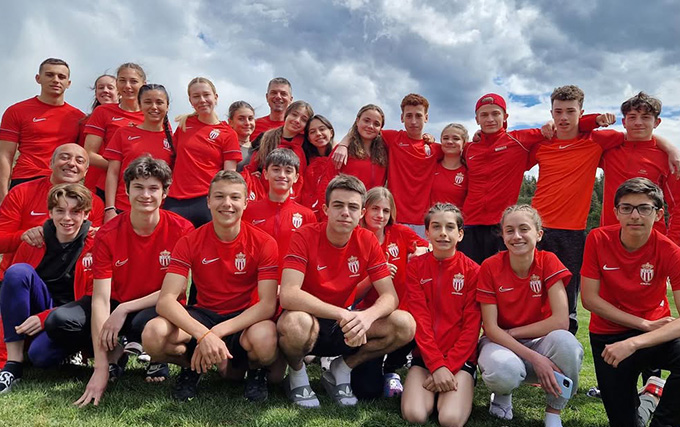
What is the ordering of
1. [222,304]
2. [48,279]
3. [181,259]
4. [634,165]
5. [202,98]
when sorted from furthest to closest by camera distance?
[202,98]
[634,165]
[48,279]
[222,304]
[181,259]

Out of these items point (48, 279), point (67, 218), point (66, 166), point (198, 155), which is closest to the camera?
point (67, 218)

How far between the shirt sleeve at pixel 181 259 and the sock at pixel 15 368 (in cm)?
177

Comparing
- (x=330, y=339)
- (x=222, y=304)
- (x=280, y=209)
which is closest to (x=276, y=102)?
(x=280, y=209)

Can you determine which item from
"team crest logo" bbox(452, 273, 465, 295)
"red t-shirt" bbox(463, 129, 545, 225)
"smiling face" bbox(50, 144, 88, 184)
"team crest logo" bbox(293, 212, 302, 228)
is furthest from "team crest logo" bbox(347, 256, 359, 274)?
"smiling face" bbox(50, 144, 88, 184)

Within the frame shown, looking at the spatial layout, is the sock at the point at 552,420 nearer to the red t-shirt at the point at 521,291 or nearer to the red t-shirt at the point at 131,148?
the red t-shirt at the point at 521,291

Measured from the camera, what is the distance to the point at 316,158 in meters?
6.94

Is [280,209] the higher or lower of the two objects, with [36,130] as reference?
lower

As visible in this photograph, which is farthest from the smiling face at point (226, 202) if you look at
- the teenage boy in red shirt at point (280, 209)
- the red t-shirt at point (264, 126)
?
the red t-shirt at point (264, 126)

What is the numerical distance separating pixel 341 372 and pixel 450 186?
331 cm

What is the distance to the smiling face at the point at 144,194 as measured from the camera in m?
4.76

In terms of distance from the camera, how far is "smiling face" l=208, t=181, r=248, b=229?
459cm

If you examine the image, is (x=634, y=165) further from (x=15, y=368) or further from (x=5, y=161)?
(x=5, y=161)

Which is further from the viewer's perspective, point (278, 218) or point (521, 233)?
point (278, 218)

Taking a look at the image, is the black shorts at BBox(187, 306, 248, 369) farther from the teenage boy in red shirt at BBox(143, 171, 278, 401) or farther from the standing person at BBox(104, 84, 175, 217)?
the standing person at BBox(104, 84, 175, 217)
